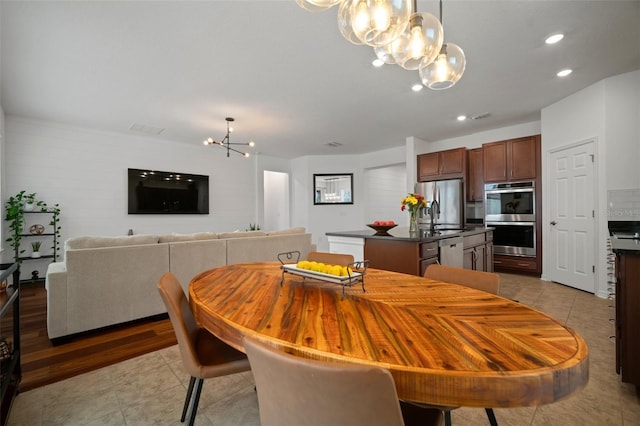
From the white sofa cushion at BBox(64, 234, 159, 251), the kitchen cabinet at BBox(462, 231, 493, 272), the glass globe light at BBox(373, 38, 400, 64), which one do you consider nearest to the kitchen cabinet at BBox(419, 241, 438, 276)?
the kitchen cabinet at BBox(462, 231, 493, 272)

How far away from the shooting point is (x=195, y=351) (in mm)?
1233

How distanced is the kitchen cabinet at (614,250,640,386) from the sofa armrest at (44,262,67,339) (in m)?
3.97

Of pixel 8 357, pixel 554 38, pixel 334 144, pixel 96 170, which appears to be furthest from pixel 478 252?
pixel 96 170

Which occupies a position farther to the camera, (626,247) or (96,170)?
(96,170)

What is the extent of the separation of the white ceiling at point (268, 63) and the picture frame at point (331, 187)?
8.41ft

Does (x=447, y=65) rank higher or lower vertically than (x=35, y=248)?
higher

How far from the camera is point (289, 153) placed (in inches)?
284

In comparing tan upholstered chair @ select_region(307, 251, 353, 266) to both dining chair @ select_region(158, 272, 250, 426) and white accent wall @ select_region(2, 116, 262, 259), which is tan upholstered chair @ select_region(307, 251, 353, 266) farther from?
white accent wall @ select_region(2, 116, 262, 259)

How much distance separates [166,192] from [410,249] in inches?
204

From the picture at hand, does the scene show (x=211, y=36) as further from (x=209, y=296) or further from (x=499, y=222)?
(x=499, y=222)

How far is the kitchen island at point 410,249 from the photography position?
266 centimetres

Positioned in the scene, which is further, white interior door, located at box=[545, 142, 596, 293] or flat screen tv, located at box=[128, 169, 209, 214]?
flat screen tv, located at box=[128, 169, 209, 214]

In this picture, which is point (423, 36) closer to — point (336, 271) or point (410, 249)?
point (336, 271)

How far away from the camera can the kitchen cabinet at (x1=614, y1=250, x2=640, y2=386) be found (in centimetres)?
158
